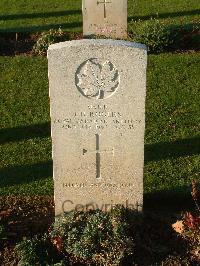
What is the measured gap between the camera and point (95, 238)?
548cm

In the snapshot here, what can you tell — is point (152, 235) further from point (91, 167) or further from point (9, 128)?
point (9, 128)

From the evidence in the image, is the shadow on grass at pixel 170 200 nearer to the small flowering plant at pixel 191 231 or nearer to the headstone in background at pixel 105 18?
the small flowering plant at pixel 191 231

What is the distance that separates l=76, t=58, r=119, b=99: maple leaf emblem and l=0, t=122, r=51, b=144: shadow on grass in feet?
9.37

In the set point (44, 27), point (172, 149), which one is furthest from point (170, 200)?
point (44, 27)

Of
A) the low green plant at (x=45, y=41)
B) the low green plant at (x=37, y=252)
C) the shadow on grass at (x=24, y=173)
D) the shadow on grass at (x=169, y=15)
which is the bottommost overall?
the low green plant at (x=37, y=252)

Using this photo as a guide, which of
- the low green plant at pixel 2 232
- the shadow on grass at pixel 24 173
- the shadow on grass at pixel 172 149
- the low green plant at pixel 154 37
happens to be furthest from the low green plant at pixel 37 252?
the low green plant at pixel 154 37

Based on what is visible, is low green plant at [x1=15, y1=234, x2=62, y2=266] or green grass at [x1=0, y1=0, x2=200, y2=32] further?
green grass at [x1=0, y1=0, x2=200, y2=32]

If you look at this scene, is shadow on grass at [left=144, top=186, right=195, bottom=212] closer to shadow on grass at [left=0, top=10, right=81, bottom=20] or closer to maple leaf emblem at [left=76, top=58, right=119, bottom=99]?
maple leaf emblem at [left=76, top=58, right=119, bottom=99]

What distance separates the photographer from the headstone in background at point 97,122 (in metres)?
5.23

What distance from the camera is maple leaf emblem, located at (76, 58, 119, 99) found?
17.3 feet

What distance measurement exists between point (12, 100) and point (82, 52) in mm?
4276

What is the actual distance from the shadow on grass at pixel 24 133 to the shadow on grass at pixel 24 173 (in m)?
0.79

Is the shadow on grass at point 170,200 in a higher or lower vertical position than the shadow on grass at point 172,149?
lower

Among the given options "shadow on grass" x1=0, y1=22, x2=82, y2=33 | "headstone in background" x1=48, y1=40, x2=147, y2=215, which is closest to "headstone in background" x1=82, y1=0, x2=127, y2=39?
"shadow on grass" x1=0, y1=22, x2=82, y2=33
